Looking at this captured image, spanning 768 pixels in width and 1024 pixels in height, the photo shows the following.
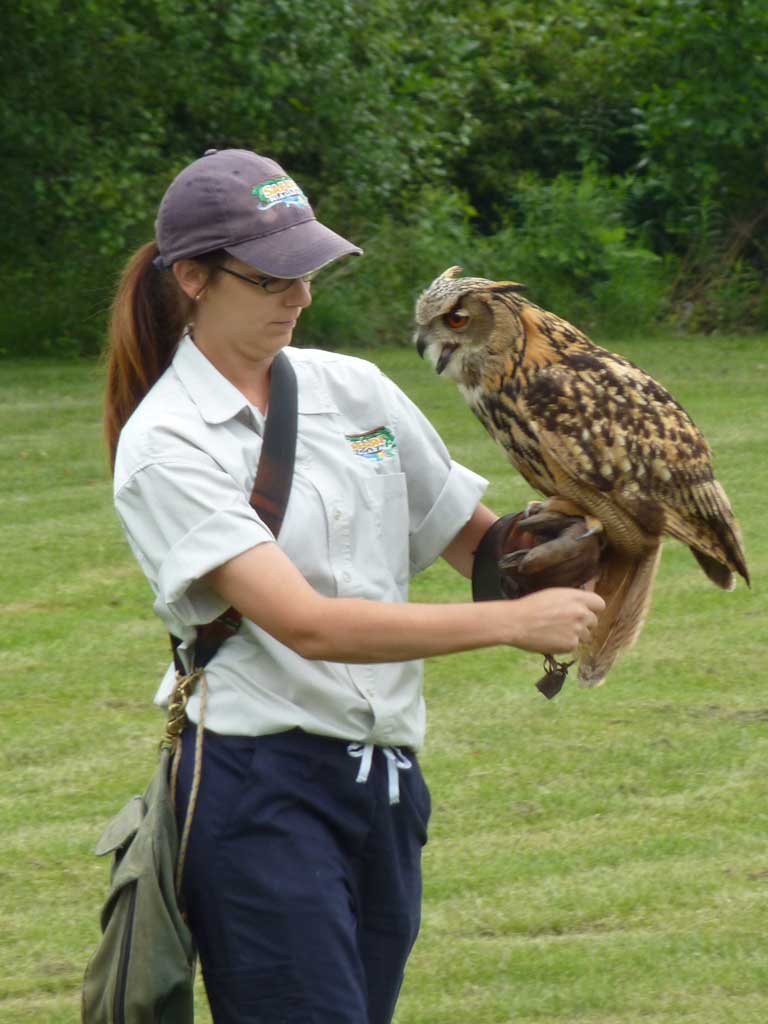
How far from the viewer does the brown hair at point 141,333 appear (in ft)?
8.82

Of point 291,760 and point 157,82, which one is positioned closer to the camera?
point 291,760

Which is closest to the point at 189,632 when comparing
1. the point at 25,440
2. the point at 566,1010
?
the point at 566,1010

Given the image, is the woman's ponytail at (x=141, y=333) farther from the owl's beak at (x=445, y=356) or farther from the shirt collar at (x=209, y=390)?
the owl's beak at (x=445, y=356)

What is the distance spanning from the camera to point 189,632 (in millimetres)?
2557

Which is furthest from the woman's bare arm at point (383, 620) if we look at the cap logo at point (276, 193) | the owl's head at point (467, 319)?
the owl's head at point (467, 319)

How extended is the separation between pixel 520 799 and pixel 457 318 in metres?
2.40

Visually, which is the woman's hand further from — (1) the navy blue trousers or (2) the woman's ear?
(2) the woman's ear

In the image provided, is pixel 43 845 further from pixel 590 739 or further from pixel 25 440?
pixel 25 440

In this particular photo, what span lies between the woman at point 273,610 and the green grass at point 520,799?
1511 mm

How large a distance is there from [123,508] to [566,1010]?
198 cm

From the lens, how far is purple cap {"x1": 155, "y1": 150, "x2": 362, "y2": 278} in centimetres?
248

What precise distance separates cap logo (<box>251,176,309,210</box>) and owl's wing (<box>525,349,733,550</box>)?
0.68 meters

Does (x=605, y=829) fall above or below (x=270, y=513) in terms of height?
below

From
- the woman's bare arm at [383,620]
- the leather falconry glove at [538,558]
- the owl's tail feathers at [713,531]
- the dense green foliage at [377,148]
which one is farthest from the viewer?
the dense green foliage at [377,148]
